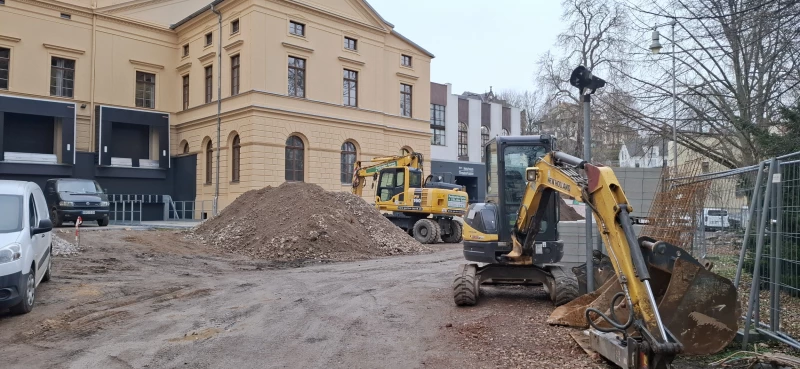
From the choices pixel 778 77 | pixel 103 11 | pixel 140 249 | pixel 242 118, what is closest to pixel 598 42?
pixel 242 118

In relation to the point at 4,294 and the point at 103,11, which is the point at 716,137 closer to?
the point at 4,294

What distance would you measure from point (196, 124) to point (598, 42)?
2356cm

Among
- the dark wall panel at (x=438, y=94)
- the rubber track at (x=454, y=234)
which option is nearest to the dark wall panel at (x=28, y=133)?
the rubber track at (x=454, y=234)

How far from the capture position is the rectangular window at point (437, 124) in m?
47.2

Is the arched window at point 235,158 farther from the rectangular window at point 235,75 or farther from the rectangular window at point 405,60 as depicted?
the rectangular window at point 405,60

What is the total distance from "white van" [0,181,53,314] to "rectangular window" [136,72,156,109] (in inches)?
1116

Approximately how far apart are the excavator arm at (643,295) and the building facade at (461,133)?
38.7 m

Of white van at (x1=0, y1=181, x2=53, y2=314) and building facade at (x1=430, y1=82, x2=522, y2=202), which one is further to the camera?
building facade at (x1=430, y1=82, x2=522, y2=202)

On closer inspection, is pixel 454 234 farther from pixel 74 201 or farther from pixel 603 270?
pixel 603 270

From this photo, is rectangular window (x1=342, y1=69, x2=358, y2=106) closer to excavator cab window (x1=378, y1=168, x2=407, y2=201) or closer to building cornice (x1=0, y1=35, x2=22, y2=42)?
excavator cab window (x1=378, y1=168, x2=407, y2=201)

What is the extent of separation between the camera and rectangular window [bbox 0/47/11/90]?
31.4m

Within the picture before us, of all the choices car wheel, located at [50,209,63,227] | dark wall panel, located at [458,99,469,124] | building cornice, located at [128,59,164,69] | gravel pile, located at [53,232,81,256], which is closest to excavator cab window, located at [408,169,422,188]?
gravel pile, located at [53,232,81,256]

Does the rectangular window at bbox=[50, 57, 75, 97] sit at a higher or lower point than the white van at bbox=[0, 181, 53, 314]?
higher

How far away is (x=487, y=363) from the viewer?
6059mm
